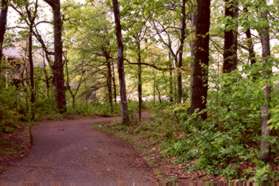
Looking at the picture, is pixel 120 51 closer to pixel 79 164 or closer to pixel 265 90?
pixel 79 164

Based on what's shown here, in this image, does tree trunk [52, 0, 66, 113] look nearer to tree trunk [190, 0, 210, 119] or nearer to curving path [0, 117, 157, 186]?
curving path [0, 117, 157, 186]

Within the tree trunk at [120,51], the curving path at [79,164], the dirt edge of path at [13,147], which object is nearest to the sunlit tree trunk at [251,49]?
the curving path at [79,164]

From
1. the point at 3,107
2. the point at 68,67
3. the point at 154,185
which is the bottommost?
the point at 154,185

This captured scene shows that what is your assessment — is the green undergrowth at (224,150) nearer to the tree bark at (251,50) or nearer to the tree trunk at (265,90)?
the tree trunk at (265,90)

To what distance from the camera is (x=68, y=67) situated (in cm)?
2966

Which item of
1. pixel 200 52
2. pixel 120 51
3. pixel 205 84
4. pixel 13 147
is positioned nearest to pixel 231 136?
pixel 205 84

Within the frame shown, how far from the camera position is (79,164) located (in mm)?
8766

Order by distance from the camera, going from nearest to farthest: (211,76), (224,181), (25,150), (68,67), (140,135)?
(224,181), (211,76), (25,150), (140,135), (68,67)

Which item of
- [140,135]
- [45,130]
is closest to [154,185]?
[140,135]

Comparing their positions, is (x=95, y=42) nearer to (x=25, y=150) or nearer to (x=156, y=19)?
(x=156, y=19)

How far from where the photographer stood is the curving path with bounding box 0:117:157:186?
7.29 meters

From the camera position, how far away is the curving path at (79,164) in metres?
7.29

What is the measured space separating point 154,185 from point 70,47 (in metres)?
22.0

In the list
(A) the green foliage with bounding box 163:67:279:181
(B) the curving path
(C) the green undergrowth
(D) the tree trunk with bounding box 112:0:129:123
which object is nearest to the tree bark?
(A) the green foliage with bounding box 163:67:279:181
